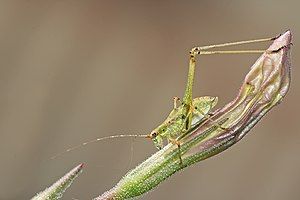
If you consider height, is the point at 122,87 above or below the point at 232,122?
above

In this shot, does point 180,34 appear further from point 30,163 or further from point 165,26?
point 30,163

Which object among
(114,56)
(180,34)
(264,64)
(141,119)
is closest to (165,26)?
(180,34)

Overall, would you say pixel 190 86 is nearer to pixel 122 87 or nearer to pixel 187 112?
pixel 187 112

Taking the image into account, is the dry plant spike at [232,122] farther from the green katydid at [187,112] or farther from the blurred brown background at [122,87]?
the blurred brown background at [122,87]

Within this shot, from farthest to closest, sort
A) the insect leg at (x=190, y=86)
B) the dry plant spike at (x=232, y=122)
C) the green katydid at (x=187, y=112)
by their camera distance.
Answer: the insect leg at (x=190, y=86) < the green katydid at (x=187, y=112) < the dry plant spike at (x=232, y=122)

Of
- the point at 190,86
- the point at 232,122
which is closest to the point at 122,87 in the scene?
the point at 190,86

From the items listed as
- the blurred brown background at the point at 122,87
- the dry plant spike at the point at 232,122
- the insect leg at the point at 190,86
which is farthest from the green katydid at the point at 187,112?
the blurred brown background at the point at 122,87
